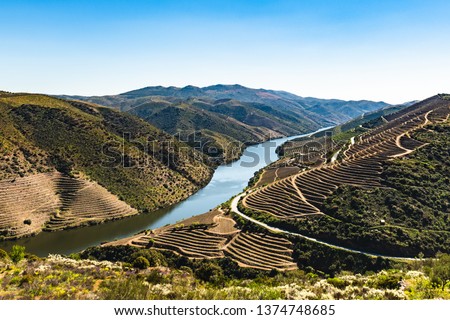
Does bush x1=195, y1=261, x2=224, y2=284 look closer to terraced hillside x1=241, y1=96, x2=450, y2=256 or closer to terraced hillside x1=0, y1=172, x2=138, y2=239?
terraced hillside x1=241, y1=96, x2=450, y2=256

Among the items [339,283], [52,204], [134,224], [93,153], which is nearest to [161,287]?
[339,283]

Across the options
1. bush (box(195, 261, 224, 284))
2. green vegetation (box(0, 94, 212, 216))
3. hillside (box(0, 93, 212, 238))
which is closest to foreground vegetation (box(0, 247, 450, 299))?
bush (box(195, 261, 224, 284))

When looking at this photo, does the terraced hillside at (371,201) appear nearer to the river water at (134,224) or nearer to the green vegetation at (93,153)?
the river water at (134,224)

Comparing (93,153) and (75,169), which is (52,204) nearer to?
(75,169)
